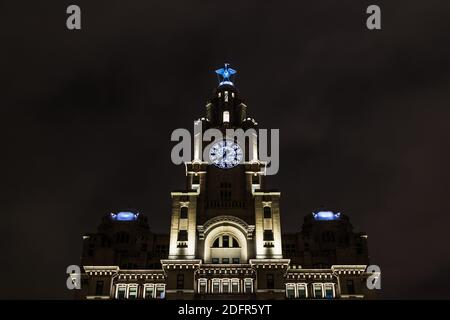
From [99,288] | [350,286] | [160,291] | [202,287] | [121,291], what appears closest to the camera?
[202,287]

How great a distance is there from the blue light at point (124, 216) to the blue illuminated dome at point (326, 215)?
33.5 meters

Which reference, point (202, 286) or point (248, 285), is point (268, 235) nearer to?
point (248, 285)

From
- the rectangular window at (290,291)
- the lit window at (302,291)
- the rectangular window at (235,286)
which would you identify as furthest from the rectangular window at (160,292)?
the lit window at (302,291)

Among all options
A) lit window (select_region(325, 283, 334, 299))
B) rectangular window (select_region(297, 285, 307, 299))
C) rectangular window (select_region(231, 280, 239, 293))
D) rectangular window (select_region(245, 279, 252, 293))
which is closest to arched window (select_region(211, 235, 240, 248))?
rectangular window (select_region(231, 280, 239, 293))

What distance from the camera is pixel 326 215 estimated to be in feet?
335

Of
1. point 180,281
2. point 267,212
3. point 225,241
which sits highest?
point 267,212

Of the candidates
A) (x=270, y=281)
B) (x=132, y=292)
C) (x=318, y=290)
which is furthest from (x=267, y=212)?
→ (x=132, y=292)

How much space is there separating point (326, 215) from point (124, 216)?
37265mm

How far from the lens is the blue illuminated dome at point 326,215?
101750 millimetres

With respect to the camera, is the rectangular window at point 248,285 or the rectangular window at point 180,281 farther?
the rectangular window at point 248,285

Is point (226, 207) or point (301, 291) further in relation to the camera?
point (226, 207)

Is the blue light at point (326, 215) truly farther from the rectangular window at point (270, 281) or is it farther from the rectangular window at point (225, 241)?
the rectangular window at point (270, 281)

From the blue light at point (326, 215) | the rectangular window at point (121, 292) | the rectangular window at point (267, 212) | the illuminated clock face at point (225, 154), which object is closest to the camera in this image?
the rectangular window at point (121, 292)
